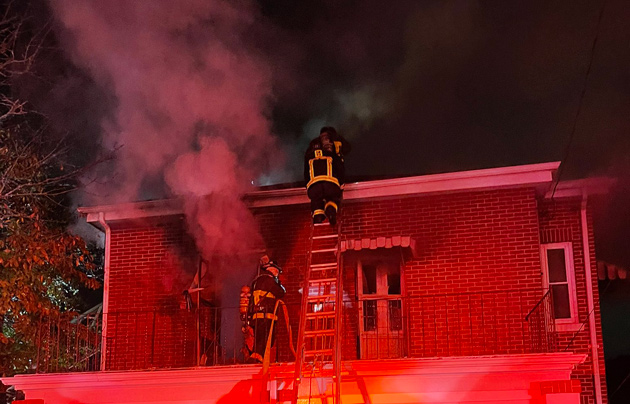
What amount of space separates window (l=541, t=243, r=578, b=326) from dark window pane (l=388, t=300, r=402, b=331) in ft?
7.78

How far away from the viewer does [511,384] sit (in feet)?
30.6

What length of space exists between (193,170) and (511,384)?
18.8 ft

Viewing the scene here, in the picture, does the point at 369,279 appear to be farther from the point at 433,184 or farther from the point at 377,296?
the point at 433,184

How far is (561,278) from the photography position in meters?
11.9

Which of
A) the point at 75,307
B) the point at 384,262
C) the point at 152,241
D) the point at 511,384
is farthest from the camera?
the point at 75,307

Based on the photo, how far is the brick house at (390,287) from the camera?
1027 cm

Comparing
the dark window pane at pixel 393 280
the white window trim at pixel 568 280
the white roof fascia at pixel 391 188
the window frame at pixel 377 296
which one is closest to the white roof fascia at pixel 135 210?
the white roof fascia at pixel 391 188

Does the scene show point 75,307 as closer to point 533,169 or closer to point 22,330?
point 22,330

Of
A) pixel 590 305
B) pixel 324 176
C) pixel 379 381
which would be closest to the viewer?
pixel 379 381

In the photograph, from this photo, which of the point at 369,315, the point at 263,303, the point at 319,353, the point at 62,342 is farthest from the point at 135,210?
the point at 62,342

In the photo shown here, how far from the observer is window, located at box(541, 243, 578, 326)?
11703 mm

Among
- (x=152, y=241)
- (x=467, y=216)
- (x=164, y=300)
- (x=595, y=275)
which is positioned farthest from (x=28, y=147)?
(x=595, y=275)

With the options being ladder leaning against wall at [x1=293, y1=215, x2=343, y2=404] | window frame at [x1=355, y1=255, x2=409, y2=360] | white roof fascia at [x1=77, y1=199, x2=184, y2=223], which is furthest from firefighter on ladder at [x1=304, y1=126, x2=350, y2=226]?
white roof fascia at [x1=77, y1=199, x2=184, y2=223]

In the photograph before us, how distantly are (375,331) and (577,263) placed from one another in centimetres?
341
